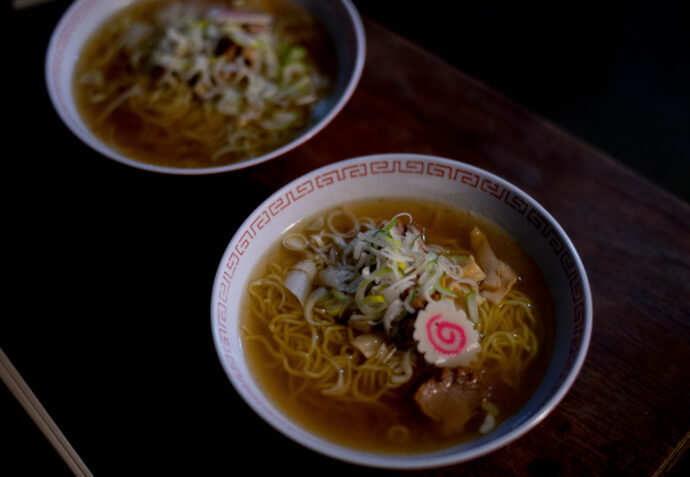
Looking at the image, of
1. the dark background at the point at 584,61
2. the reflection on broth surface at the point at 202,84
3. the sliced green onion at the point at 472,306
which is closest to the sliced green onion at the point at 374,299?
the sliced green onion at the point at 472,306

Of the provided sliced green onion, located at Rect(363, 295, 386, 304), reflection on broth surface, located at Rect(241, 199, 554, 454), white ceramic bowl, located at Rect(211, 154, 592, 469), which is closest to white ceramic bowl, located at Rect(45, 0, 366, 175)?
white ceramic bowl, located at Rect(211, 154, 592, 469)

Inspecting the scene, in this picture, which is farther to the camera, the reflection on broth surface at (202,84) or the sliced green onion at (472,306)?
the reflection on broth surface at (202,84)

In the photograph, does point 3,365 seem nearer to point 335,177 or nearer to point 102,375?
point 102,375

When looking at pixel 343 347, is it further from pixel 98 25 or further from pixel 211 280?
pixel 98 25

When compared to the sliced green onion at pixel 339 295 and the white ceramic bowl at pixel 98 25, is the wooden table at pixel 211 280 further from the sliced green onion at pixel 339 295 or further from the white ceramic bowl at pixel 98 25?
the sliced green onion at pixel 339 295

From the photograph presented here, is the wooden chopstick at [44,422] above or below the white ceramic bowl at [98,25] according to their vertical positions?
below

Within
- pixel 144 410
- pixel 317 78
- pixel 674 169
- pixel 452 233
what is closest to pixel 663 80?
pixel 674 169
